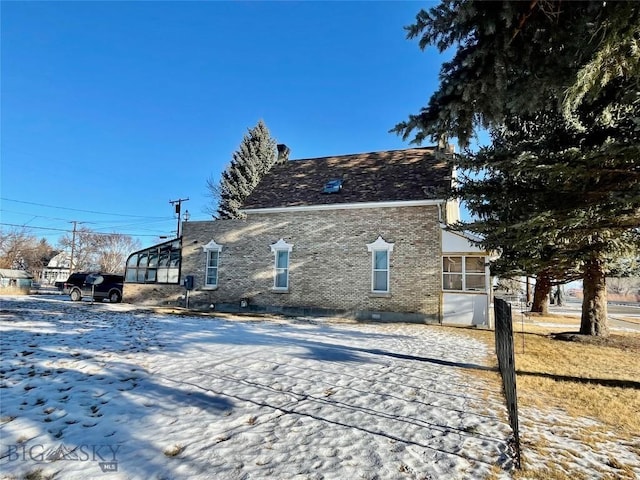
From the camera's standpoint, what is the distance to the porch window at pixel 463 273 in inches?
566

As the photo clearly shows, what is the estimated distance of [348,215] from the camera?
655 inches

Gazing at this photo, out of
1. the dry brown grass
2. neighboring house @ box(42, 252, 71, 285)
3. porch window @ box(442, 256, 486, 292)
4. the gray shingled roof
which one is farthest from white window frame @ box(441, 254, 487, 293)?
neighboring house @ box(42, 252, 71, 285)

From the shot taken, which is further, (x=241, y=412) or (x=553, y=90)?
(x=241, y=412)

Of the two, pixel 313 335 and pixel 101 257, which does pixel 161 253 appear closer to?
pixel 313 335

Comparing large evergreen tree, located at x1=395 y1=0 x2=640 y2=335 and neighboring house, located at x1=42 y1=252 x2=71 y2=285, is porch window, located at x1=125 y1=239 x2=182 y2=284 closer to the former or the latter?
large evergreen tree, located at x1=395 y1=0 x2=640 y2=335

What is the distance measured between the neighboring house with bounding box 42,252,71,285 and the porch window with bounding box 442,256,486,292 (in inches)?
2703

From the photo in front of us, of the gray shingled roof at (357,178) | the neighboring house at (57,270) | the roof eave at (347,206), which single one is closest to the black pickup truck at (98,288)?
the roof eave at (347,206)

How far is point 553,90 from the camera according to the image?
413 centimetres

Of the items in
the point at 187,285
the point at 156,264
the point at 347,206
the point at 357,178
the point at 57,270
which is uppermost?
the point at 357,178

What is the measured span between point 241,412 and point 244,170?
30.3 meters

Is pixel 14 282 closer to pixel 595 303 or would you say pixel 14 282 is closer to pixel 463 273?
pixel 463 273

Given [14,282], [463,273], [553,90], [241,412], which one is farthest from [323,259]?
[14,282]

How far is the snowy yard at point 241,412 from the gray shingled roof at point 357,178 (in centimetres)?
945

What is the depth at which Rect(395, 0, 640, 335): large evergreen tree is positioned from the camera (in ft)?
11.5
